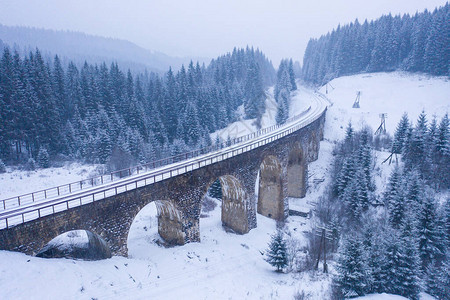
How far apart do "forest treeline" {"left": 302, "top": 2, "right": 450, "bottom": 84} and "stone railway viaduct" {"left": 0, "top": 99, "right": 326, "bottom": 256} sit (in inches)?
2137

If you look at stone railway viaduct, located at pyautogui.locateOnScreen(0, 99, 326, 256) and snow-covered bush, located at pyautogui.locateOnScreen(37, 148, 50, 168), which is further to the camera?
snow-covered bush, located at pyautogui.locateOnScreen(37, 148, 50, 168)

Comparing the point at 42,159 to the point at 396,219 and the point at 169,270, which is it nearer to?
the point at 169,270

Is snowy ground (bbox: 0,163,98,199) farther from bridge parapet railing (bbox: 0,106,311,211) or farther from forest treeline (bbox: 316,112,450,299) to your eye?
forest treeline (bbox: 316,112,450,299)

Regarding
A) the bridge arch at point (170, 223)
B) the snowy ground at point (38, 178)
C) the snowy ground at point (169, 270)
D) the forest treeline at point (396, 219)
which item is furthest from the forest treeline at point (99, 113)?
the forest treeline at point (396, 219)

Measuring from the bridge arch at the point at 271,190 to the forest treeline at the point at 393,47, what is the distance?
61.5m

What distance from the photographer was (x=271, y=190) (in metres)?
34.9

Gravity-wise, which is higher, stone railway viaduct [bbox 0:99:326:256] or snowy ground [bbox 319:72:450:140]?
snowy ground [bbox 319:72:450:140]

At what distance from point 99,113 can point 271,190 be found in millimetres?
34782

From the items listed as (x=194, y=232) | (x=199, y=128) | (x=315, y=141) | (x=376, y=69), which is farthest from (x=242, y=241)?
(x=376, y=69)

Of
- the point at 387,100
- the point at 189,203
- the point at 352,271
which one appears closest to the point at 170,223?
the point at 189,203

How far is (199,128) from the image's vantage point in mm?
59094

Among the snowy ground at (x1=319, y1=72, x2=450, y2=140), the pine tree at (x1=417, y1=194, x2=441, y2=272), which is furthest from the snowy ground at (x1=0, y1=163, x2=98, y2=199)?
the snowy ground at (x1=319, y1=72, x2=450, y2=140)

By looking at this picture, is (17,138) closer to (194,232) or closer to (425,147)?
(194,232)

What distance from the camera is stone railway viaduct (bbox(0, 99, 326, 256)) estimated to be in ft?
49.5
